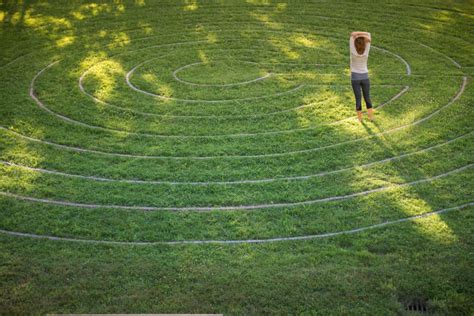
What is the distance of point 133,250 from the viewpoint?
27.7ft

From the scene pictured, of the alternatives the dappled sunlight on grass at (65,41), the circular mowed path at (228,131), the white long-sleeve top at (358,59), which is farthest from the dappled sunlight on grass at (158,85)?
the white long-sleeve top at (358,59)

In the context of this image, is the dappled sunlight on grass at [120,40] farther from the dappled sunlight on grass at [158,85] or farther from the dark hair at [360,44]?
the dark hair at [360,44]

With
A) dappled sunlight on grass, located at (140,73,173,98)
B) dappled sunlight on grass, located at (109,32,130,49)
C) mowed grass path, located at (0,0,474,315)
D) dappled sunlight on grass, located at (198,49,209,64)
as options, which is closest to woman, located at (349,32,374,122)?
mowed grass path, located at (0,0,474,315)

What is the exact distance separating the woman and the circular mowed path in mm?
510

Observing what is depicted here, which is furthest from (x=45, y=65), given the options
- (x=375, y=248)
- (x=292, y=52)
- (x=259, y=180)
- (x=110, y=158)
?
(x=375, y=248)

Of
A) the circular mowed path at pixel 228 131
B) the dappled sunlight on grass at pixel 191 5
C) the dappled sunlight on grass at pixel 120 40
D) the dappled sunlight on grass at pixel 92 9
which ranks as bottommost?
the circular mowed path at pixel 228 131

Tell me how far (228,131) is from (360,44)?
357cm

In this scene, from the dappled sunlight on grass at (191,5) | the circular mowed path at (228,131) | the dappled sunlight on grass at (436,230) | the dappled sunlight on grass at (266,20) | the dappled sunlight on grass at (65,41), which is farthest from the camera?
the dappled sunlight on grass at (191,5)

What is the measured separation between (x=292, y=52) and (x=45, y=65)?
751 cm

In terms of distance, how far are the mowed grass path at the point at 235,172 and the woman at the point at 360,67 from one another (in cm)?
48

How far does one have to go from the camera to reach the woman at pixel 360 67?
11906mm

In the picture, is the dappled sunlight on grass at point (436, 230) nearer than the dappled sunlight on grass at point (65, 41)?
Yes

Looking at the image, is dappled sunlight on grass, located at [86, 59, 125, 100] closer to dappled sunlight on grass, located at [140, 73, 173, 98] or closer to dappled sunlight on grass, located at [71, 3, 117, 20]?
dappled sunlight on grass, located at [140, 73, 173, 98]

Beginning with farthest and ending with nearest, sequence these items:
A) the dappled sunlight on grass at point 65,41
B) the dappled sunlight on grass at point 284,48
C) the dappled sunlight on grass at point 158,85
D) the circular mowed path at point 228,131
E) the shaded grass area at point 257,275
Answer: the dappled sunlight on grass at point 65,41
the dappled sunlight on grass at point 284,48
the dappled sunlight on grass at point 158,85
the circular mowed path at point 228,131
the shaded grass area at point 257,275
